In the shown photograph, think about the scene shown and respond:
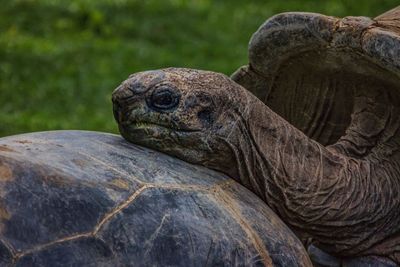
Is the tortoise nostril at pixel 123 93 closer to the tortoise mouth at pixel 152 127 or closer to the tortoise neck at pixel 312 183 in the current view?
the tortoise mouth at pixel 152 127

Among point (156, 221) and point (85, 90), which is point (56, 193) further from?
point (85, 90)

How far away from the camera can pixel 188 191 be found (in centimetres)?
339

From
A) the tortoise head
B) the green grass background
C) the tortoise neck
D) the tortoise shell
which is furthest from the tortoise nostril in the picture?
the green grass background

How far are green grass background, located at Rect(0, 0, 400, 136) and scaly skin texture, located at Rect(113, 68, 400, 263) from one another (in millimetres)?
4246

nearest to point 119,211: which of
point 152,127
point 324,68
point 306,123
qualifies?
point 152,127

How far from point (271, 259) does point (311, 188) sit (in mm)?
447

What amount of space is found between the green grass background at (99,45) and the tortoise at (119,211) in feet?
15.2

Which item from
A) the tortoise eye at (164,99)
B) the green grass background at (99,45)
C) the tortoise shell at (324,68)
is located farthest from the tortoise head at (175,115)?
the green grass background at (99,45)

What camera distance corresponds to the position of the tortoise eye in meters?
3.57

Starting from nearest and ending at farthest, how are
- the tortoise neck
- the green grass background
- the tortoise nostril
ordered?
1. the tortoise nostril
2. the tortoise neck
3. the green grass background

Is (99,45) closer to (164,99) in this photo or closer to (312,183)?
(312,183)

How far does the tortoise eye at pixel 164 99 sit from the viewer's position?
3570mm

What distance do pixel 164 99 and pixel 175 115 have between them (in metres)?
0.05

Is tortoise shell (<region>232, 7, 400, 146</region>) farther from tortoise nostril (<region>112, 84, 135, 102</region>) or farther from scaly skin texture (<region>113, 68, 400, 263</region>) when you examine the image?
tortoise nostril (<region>112, 84, 135, 102</region>)
